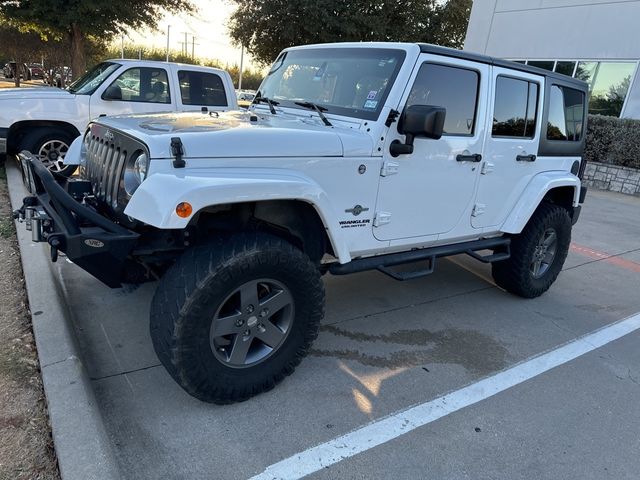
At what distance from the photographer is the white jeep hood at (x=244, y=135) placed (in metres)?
2.54

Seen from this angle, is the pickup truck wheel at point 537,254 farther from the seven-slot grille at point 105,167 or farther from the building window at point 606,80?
the building window at point 606,80

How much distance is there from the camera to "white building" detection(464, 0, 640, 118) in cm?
1287

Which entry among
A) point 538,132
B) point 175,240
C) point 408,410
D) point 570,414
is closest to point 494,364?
point 570,414

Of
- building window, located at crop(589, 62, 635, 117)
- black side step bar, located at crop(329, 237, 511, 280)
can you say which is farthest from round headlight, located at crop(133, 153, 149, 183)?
building window, located at crop(589, 62, 635, 117)

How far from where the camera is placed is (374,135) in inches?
121

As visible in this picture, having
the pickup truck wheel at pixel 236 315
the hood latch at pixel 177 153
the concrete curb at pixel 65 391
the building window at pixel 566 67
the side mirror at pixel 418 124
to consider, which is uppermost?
the building window at pixel 566 67

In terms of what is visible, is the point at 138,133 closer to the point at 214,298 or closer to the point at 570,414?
the point at 214,298

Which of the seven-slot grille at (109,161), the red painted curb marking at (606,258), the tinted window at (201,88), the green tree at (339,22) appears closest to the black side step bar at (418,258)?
the seven-slot grille at (109,161)

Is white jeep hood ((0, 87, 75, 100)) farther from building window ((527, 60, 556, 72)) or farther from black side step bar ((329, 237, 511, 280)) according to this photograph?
building window ((527, 60, 556, 72))

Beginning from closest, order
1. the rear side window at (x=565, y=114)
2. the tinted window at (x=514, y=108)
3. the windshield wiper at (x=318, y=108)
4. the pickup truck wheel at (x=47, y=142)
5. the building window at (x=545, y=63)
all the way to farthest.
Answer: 1. the windshield wiper at (x=318, y=108)
2. the tinted window at (x=514, y=108)
3. the rear side window at (x=565, y=114)
4. the pickup truck wheel at (x=47, y=142)
5. the building window at (x=545, y=63)

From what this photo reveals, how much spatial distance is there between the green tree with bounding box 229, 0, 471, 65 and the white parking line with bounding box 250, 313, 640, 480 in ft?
56.1

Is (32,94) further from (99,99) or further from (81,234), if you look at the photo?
(81,234)

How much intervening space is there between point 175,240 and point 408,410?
65.3 inches

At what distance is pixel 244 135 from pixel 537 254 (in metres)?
3.22
